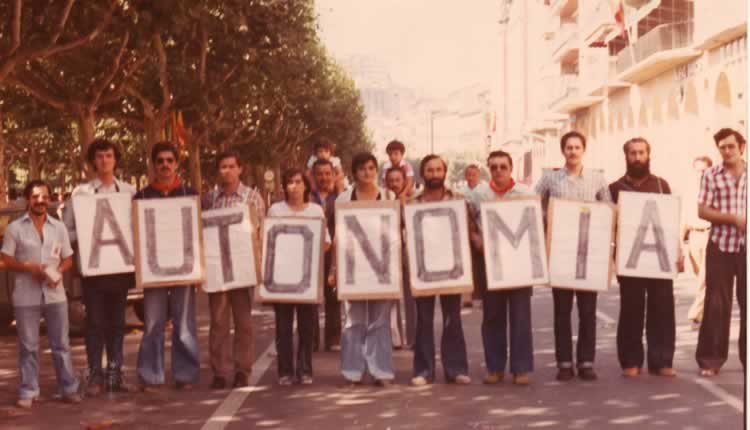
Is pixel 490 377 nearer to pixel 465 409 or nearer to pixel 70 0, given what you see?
pixel 465 409

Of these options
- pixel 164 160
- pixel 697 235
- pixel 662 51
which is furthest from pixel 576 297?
pixel 662 51

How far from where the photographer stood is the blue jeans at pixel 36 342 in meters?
9.63

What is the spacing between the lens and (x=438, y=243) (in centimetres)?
1058

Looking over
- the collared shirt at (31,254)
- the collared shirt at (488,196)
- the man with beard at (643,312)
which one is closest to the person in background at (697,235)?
the man with beard at (643,312)

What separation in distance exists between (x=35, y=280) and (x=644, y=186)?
484cm

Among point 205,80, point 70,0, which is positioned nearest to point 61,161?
point 205,80

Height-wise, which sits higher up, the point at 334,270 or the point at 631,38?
the point at 631,38

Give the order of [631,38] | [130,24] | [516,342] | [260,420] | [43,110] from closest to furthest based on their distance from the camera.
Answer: [260,420] < [516,342] < [130,24] < [43,110] < [631,38]

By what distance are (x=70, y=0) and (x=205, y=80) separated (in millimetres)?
12473

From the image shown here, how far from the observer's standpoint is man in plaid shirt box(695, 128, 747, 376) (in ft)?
33.7

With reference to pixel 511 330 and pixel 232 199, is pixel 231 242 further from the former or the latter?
pixel 511 330

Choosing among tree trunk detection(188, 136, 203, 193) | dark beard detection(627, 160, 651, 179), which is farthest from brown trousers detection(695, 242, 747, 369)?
tree trunk detection(188, 136, 203, 193)

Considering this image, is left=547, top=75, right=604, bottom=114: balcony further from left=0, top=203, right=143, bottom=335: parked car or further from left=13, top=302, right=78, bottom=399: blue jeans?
left=13, top=302, right=78, bottom=399: blue jeans

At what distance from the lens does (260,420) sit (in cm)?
896
